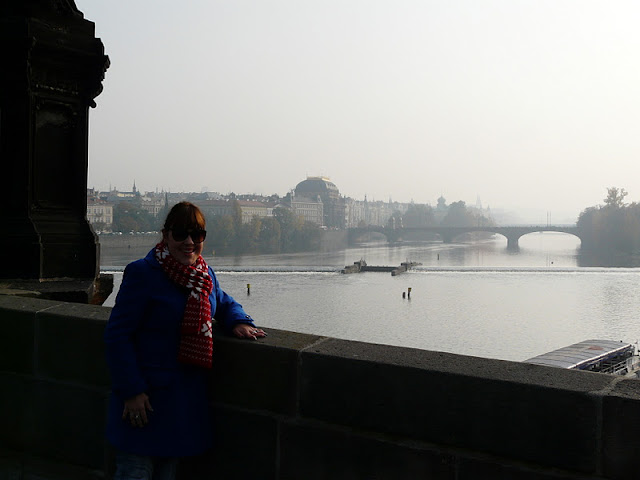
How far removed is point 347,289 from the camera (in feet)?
131

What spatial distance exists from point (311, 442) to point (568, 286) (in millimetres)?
41384

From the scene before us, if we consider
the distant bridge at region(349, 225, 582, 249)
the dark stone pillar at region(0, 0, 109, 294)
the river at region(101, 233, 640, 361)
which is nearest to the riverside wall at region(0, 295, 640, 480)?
the dark stone pillar at region(0, 0, 109, 294)

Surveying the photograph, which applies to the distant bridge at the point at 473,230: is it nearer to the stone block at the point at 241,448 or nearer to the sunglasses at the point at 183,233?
the stone block at the point at 241,448

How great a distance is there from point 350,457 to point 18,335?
1.25m

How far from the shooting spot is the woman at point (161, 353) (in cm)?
176

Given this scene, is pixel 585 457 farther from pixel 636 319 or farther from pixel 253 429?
pixel 636 319

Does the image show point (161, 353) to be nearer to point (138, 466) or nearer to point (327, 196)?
point (138, 466)

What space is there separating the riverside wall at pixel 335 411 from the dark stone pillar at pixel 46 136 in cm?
123

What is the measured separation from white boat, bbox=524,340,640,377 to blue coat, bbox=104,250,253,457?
15.3m

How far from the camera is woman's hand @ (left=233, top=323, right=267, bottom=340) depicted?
2012 millimetres

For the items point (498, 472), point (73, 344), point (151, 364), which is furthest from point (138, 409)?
point (498, 472)

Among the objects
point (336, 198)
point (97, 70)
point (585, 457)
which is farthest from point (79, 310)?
point (336, 198)

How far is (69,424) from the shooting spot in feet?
7.75

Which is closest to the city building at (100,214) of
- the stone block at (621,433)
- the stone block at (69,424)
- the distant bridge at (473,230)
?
the distant bridge at (473,230)
